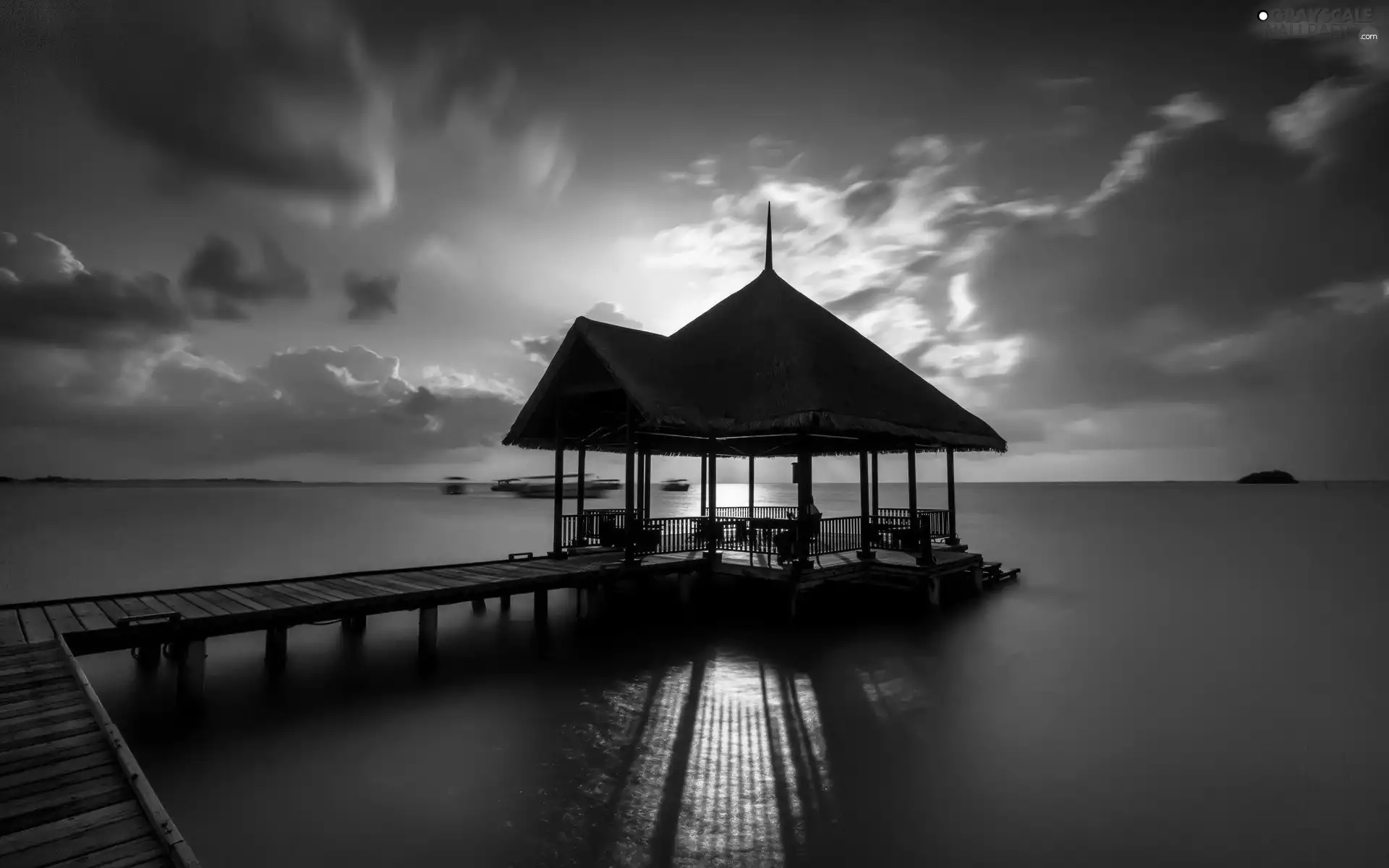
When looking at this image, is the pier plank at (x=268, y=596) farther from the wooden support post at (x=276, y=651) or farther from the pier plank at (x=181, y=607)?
the wooden support post at (x=276, y=651)

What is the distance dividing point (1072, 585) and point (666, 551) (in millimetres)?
16551

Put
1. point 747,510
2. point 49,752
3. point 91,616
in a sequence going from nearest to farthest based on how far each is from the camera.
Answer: point 49,752 < point 91,616 < point 747,510

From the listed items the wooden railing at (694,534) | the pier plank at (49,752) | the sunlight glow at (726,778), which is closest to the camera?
the pier plank at (49,752)

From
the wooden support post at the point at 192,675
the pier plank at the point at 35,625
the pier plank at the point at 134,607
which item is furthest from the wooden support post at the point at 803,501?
the pier plank at the point at 35,625

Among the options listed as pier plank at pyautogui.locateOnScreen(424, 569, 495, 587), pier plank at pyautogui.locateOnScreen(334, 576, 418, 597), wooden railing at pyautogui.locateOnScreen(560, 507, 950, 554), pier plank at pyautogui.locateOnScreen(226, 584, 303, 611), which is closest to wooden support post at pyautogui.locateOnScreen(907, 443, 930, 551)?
wooden railing at pyautogui.locateOnScreen(560, 507, 950, 554)

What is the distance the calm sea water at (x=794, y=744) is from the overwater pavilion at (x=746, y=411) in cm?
301

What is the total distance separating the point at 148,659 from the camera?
39.1 ft

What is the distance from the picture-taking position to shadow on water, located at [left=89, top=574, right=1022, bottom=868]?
6230 millimetres

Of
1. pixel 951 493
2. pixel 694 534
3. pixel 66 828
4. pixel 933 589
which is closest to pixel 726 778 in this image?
pixel 66 828

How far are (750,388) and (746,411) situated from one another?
2.61 feet

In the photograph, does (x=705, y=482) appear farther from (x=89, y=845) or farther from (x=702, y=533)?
(x=89, y=845)

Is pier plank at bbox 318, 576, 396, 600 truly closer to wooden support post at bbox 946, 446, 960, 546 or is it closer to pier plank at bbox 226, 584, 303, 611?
pier plank at bbox 226, 584, 303, 611

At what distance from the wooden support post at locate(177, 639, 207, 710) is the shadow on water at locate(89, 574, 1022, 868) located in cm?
31

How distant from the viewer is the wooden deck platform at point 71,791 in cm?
389
